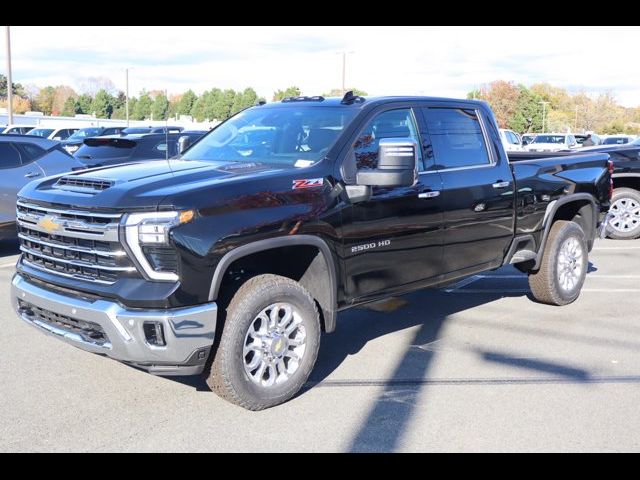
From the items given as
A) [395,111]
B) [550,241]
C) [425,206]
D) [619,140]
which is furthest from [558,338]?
[619,140]

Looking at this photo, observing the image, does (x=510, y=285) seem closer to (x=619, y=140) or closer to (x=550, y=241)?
(x=550, y=241)

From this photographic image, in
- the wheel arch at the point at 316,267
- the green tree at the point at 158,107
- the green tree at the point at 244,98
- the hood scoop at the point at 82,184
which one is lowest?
the wheel arch at the point at 316,267

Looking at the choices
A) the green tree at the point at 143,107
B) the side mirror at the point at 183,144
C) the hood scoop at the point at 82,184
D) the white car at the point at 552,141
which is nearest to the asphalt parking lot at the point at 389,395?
the hood scoop at the point at 82,184

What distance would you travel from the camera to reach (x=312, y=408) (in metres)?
4.63

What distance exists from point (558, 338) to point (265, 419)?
3.01 meters

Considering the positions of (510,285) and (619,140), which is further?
(619,140)

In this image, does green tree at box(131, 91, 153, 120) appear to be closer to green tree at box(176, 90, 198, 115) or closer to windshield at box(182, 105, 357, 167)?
green tree at box(176, 90, 198, 115)

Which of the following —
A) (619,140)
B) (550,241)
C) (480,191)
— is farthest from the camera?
(619,140)

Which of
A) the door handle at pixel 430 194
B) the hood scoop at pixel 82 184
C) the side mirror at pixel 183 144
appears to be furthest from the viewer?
the side mirror at pixel 183 144

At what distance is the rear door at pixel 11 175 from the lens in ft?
31.6

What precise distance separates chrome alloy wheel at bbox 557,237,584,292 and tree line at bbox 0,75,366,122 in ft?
170

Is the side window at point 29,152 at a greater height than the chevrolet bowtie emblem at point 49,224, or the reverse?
the side window at point 29,152

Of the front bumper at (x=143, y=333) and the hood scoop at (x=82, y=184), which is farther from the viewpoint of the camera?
the hood scoop at (x=82, y=184)

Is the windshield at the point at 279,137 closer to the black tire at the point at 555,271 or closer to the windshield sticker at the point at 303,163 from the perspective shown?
the windshield sticker at the point at 303,163
